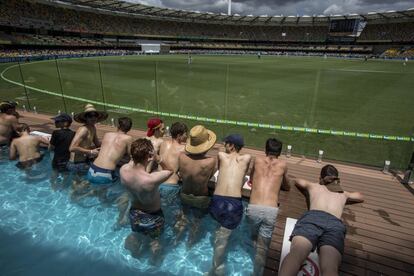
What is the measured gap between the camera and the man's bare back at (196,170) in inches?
157

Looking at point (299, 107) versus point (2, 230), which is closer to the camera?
point (2, 230)

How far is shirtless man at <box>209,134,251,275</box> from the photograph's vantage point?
387 centimetres

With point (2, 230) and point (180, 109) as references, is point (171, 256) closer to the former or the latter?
point (2, 230)

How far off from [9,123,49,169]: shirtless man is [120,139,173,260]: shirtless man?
323 centimetres

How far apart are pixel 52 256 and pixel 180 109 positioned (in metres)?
8.32

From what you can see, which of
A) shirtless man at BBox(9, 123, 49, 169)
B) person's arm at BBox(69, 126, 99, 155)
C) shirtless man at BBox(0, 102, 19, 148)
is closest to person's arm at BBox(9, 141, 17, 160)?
shirtless man at BBox(9, 123, 49, 169)

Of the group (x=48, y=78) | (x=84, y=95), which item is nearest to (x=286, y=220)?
(x=84, y=95)

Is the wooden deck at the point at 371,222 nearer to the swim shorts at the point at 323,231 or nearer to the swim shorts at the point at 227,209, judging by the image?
the swim shorts at the point at 323,231

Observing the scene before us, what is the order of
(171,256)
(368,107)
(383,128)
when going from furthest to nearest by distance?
(368,107), (383,128), (171,256)

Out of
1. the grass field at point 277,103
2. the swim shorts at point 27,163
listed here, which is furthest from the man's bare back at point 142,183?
the grass field at point 277,103

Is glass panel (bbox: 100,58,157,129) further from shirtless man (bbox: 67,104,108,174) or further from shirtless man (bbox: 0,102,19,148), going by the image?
shirtless man (bbox: 0,102,19,148)

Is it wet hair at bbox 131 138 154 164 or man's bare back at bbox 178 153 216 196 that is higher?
wet hair at bbox 131 138 154 164

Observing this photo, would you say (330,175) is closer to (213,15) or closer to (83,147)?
(83,147)

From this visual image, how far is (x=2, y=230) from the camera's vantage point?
467 centimetres
